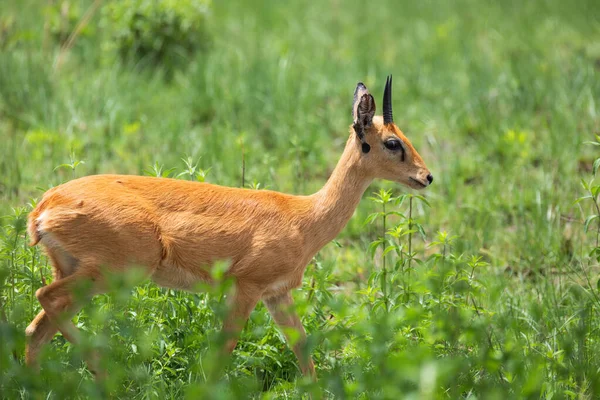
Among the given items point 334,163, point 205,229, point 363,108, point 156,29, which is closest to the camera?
point 205,229

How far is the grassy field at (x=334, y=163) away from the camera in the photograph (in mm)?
3746

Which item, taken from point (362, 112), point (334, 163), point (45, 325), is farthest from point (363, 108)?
point (334, 163)

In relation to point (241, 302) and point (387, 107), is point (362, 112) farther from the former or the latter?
point (241, 302)

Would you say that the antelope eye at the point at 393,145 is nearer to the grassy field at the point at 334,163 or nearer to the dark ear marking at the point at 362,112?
the dark ear marking at the point at 362,112

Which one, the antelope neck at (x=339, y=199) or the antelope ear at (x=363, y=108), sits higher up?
the antelope ear at (x=363, y=108)

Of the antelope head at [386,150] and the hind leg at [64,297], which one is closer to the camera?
the hind leg at [64,297]

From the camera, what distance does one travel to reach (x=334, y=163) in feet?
24.9

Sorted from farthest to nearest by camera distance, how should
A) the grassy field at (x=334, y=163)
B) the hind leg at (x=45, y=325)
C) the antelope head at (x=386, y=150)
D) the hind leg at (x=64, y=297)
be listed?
1. the antelope head at (x=386, y=150)
2. the hind leg at (x=45, y=325)
3. the hind leg at (x=64, y=297)
4. the grassy field at (x=334, y=163)

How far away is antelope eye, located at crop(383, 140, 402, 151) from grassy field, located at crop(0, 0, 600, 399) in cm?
33

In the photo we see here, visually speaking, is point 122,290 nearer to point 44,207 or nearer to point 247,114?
point 44,207

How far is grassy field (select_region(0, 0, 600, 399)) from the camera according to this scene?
3.75m

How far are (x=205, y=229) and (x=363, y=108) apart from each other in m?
0.99

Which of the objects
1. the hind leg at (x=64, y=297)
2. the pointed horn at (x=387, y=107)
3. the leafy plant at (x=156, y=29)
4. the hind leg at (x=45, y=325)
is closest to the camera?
the hind leg at (x=64, y=297)

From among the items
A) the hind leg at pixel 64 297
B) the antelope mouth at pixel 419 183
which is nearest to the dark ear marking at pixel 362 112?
the antelope mouth at pixel 419 183
